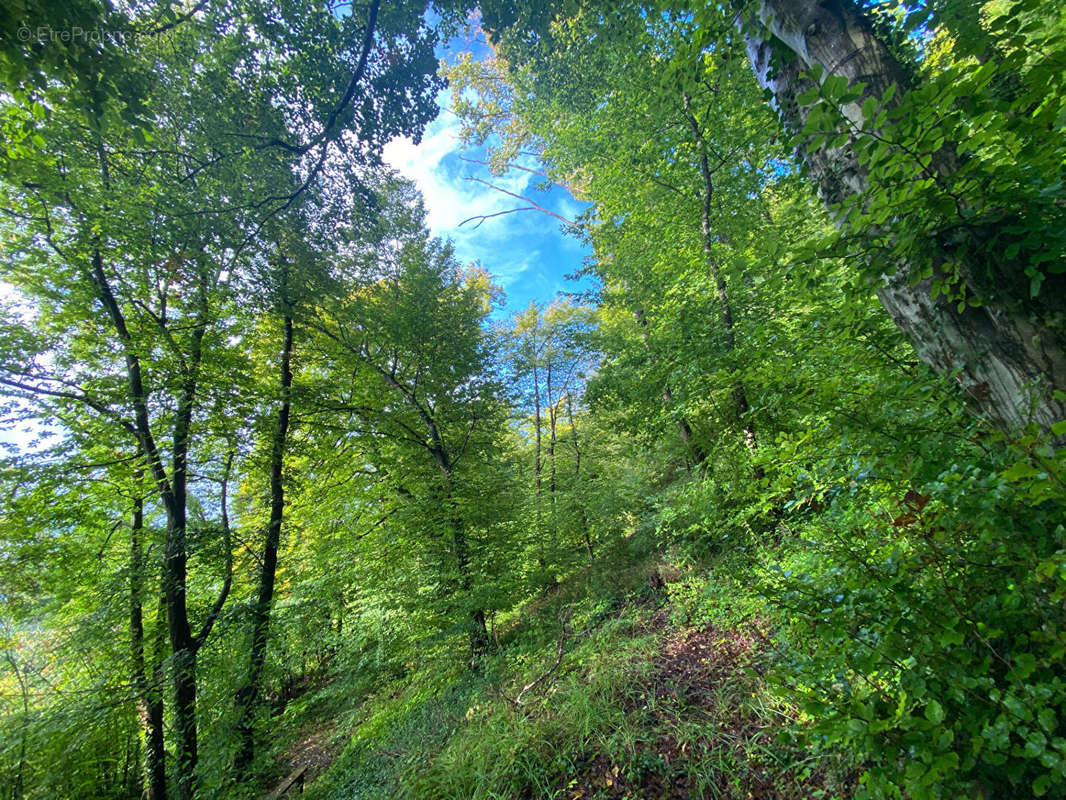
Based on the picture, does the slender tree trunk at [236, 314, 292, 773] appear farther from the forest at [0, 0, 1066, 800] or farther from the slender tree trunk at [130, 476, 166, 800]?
the slender tree trunk at [130, 476, 166, 800]

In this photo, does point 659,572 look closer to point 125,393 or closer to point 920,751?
point 920,751

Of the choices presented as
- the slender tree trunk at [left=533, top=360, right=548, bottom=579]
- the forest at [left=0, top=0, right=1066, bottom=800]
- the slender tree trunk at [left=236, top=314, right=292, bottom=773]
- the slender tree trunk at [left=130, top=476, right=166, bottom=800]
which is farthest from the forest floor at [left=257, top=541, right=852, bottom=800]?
the slender tree trunk at [left=533, top=360, right=548, bottom=579]

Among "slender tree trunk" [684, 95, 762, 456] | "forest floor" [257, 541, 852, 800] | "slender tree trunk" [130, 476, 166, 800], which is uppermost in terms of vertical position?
"slender tree trunk" [684, 95, 762, 456]

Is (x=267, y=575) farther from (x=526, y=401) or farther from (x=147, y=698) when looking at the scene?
(x=526, y=401)

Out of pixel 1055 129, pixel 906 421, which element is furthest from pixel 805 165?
pixel 906 421

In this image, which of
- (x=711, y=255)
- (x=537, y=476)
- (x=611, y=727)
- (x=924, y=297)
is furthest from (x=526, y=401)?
(x=924, y=297)

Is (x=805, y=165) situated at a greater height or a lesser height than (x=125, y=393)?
lesser

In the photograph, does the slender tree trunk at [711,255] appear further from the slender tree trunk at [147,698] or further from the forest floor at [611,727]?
the slender tree trunk at [147,698]

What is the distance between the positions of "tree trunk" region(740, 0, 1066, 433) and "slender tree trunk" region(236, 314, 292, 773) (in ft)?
20.5

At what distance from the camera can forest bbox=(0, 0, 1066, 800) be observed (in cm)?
120

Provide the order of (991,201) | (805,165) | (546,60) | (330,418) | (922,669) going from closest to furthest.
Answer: (991,201) < (922,669) < (805,165) < (546,60) < (330,418)

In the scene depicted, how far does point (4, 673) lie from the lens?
13.5 ft

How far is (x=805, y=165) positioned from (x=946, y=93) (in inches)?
41.2

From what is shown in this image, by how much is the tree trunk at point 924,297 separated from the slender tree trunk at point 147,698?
6816 millimetres
